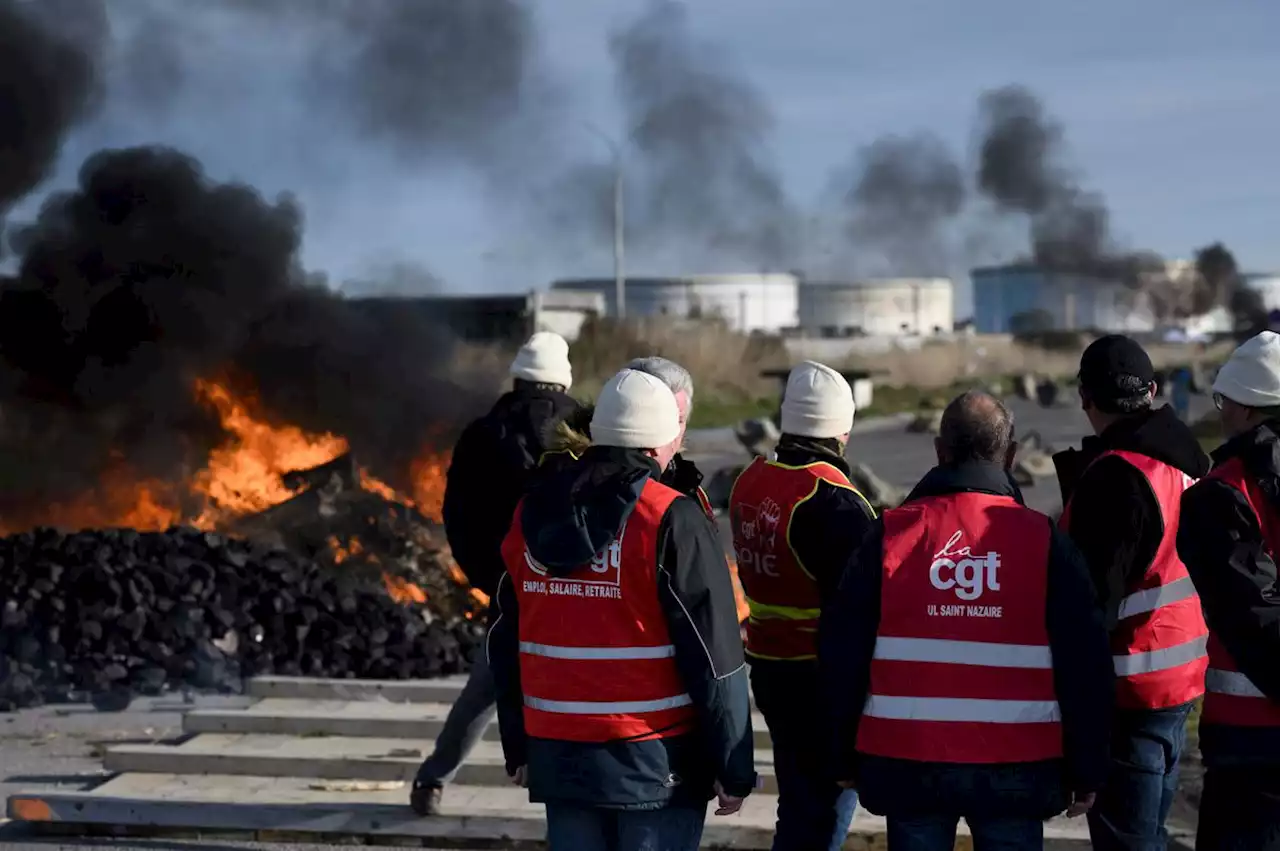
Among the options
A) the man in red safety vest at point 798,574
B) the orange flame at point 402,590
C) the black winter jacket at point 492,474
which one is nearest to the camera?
the man in red safety vest at point 798,574

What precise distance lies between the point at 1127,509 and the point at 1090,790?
879 mm

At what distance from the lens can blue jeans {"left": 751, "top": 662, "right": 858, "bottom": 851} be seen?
4.57m

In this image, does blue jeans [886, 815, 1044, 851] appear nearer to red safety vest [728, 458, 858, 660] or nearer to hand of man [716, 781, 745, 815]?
hand of man [716, 781, 745, 815]

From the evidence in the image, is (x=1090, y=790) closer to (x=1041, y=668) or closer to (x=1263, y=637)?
(x=1041, y=668)

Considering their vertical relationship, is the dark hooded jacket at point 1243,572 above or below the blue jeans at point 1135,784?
above

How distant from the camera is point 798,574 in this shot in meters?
4.60

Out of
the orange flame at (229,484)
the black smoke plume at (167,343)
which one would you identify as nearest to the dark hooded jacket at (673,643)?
the orange flame at (229,484)

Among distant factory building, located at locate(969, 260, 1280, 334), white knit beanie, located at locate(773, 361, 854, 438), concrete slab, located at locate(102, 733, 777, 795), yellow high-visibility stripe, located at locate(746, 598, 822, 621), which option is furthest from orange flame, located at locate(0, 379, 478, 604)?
distant factory building, located at locate(969, 260, 1280, 334)

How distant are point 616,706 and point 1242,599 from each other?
152 centimetres

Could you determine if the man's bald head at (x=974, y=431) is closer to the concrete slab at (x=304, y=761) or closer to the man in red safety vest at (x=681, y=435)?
the man in red safety vest at (x=681, y=435)

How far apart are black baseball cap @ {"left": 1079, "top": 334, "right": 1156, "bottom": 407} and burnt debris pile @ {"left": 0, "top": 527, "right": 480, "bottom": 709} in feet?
17.5

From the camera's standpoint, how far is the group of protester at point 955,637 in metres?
3.54

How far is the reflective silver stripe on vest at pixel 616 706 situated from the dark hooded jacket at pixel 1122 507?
1.22 m

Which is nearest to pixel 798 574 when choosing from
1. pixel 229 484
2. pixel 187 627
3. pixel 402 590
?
pixel 187 627
